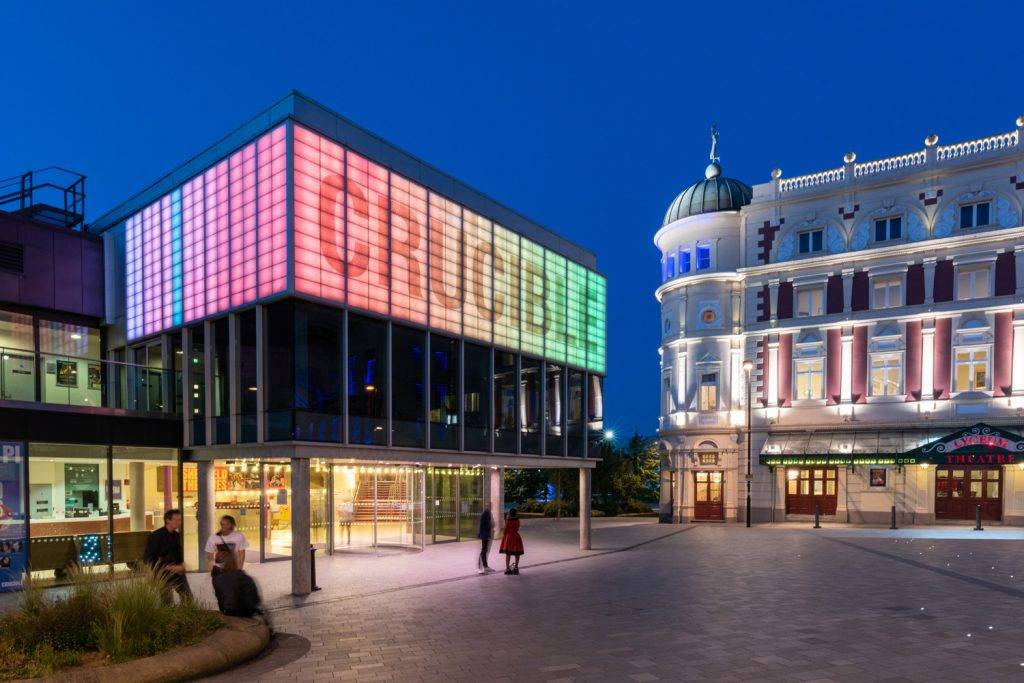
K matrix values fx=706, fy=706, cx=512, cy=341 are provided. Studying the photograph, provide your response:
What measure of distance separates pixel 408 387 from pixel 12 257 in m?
11.0

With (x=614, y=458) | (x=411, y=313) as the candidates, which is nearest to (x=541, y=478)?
(x=614, y=458)

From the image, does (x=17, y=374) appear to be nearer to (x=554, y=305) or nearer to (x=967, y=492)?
(x=554, y=305)

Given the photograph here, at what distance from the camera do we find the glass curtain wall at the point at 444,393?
20156 millimetres

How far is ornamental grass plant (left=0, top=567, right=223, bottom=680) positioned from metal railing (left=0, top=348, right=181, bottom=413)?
8.65 m

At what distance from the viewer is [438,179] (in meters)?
20.3

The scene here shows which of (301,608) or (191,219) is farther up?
(191,219)

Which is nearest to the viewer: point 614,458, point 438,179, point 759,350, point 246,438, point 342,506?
point 246,438

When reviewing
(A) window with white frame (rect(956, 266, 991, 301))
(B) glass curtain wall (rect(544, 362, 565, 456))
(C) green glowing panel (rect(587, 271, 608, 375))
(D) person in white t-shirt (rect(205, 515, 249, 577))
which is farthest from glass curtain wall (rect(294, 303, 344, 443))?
(A) window with white frame (rect(956, 266, 991, 301))

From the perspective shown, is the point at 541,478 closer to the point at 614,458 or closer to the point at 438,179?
the point at 614,458

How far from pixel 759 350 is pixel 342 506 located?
968 inches

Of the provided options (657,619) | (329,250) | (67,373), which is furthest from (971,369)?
(67,373)

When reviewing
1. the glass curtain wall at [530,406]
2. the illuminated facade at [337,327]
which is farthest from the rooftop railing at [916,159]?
the glass curtain wall at [530,406]

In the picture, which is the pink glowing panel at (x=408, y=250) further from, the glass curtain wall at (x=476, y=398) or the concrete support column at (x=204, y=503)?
the concrete support column at (x=204, y=503)

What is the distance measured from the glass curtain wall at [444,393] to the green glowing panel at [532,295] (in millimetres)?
3565
